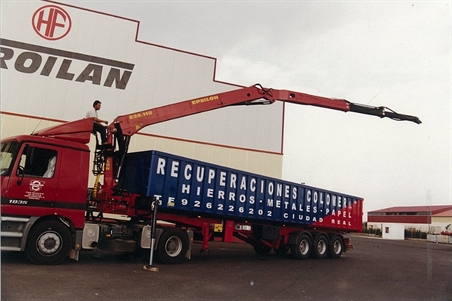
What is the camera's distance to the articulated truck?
891 centimetres

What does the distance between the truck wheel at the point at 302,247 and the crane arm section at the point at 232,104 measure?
483 centimetres

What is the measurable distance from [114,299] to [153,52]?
15.7 m

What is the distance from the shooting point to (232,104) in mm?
13094

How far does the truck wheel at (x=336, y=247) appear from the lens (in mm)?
15852

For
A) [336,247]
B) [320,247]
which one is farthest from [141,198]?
[336,247]

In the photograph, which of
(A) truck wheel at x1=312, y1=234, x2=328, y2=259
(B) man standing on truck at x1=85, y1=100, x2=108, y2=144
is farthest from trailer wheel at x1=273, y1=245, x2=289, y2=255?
(B) man standing on truck at x1=85, y1=100, x2=108, y2=144

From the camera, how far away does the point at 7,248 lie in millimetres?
8477

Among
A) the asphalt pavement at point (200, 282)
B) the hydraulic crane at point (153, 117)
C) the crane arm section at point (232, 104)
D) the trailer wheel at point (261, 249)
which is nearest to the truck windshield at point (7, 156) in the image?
the hydraulic crane at point (153, 117)

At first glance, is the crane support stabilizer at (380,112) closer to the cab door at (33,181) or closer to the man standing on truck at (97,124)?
the man standing on truck at (97,124)

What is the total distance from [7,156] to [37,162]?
617 mm

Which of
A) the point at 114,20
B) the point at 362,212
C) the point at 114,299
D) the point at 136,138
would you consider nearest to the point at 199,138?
the point at 136,138

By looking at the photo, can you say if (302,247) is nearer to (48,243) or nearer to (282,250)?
(282,250)

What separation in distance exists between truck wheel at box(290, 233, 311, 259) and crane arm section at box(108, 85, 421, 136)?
4.83m

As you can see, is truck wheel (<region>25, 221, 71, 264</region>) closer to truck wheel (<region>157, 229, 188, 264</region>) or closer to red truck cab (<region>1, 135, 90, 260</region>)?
red truck cab (<region>1, 135, 90, 260</region>)
